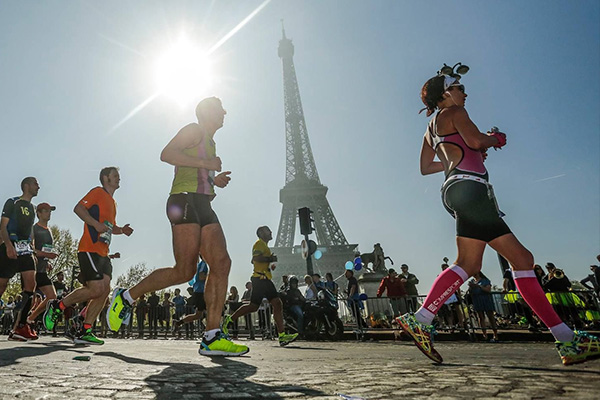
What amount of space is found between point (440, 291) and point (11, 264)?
557cm

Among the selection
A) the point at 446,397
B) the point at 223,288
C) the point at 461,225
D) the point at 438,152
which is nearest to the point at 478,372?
the point at 446,397

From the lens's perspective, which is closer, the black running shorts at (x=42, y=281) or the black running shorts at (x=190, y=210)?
the black running shorts at (x=190, y=210)

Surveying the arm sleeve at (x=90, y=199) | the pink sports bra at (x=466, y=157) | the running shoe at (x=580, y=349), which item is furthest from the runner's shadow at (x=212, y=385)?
the arm sleeve at (x=90, y=199)

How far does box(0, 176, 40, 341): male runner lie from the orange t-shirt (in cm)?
130

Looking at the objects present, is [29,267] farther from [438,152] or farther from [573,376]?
[573,376]

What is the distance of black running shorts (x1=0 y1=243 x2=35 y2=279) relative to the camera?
5434mm

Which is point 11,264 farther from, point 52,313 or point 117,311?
point 117,311

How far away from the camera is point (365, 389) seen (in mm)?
1648

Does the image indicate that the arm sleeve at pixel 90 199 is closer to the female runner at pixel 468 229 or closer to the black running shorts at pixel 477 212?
the female runner at pixel 468 229

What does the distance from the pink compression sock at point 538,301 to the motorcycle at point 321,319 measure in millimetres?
5865

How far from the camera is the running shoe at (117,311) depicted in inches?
140

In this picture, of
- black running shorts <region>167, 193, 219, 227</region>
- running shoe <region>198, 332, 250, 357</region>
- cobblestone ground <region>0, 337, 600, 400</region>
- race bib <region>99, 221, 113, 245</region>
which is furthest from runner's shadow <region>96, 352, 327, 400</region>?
race bib <region>99, 221, 113, 245</region>

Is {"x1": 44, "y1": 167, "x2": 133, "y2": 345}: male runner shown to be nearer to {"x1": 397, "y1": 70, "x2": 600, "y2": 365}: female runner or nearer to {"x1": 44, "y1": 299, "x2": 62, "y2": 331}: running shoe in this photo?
{"x1": 44, "y1": 299, "x2": 62, "y2": 331}: running shoe

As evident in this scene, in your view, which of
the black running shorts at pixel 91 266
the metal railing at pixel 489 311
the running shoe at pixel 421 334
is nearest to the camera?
the running shoe at pixel 421 334
